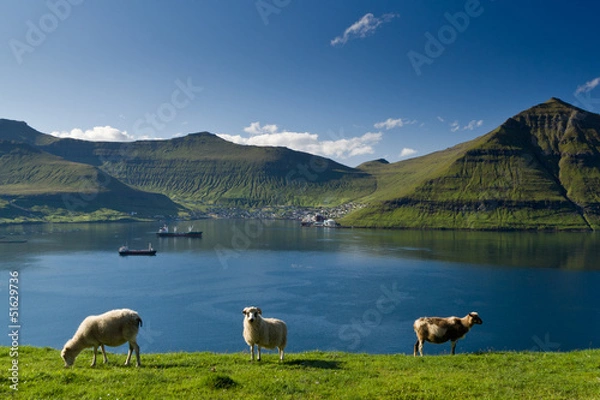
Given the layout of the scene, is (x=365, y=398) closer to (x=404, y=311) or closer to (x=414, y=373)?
(x=414, y=373)

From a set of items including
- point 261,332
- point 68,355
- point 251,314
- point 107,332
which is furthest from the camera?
point 261,332

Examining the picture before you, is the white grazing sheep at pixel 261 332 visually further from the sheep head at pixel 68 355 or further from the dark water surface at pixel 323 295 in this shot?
the dark water surface at pixel 323 295

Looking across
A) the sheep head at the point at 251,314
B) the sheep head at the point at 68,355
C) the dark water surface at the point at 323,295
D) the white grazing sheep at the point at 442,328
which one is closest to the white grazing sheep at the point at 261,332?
the sheep head at the point at 251,314

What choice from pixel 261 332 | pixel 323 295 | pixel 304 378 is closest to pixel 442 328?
pixel 261 332

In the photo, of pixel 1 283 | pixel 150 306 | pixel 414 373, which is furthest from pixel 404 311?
pixel 1 283

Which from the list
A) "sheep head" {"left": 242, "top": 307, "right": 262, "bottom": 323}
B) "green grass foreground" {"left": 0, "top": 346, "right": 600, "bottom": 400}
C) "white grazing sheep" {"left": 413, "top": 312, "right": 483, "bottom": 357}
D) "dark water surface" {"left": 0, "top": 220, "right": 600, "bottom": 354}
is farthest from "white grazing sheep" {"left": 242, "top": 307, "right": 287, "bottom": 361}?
"dark water surface" {"left": 0, "top": 220, "right": 600, "bottom": 354}

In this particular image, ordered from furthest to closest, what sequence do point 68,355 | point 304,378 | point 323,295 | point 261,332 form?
point 323,295, point 261,332, point 68,355, point 304,378

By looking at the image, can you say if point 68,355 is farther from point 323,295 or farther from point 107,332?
point 323,295

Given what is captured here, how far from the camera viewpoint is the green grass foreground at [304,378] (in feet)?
48.0

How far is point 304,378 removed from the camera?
16.5m

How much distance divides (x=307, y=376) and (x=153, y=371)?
6.52m

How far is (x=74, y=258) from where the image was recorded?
169 m

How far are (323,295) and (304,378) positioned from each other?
94.3 meters

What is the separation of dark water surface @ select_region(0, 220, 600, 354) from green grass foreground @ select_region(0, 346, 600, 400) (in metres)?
48.5
